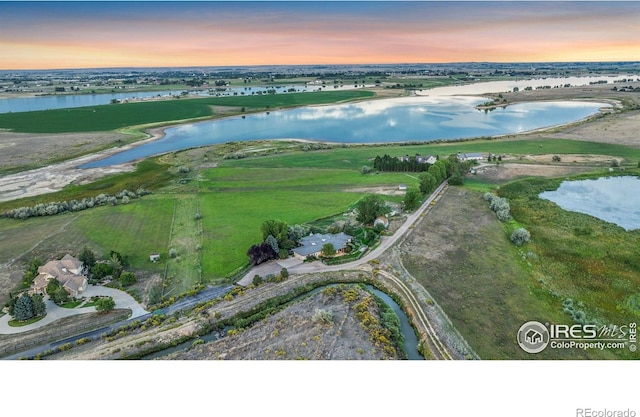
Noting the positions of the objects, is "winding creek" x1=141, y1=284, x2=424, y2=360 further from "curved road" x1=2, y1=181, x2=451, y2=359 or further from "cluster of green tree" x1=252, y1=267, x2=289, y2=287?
"cluster of green tree" x1=252, y1=267, x2=289, y2=287

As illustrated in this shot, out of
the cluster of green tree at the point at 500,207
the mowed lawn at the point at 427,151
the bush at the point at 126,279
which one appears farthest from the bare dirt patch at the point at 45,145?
the cluster of green tree at the point at 500,207

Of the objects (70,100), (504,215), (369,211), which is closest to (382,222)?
(369,211)

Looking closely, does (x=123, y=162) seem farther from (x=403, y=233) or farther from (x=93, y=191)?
(x=403, y=233)

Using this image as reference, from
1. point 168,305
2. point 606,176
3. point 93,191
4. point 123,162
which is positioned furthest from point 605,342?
point 123,162

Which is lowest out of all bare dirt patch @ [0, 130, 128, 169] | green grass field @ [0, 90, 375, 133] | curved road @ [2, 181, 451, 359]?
curved road @ [2, 181, 451, 359]

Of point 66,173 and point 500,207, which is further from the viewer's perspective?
point 66,173

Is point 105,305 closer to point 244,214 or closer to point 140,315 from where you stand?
point 140,315

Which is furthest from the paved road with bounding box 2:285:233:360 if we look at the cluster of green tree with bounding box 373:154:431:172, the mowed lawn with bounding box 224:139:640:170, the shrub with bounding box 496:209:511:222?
the mowed lawn with bounding box 224:139:640:170
